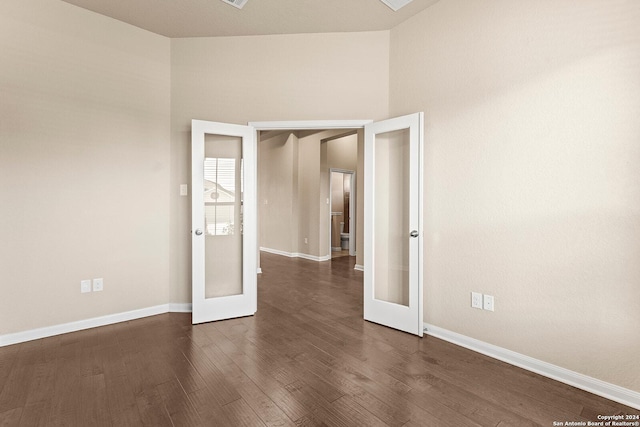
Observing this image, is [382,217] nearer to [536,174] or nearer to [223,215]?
[536,174]

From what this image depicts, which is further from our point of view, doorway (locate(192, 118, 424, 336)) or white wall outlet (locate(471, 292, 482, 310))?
doorway (locate(192, 118, 424, 336))

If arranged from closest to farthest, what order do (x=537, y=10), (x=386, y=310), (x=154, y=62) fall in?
1. (x=537, y=10)
2. (x=386, y=310)
3. (x=154, y=62)

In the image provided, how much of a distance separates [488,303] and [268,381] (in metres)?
1.86

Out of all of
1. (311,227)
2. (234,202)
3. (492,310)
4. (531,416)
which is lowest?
(531,416)

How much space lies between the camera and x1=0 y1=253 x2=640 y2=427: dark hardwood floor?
1.81m

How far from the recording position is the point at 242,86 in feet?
11.9

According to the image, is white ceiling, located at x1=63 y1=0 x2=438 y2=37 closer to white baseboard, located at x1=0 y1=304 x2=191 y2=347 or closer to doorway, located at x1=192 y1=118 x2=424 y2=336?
doorway, located at x1=192 y1=118 x2=424 y2=336

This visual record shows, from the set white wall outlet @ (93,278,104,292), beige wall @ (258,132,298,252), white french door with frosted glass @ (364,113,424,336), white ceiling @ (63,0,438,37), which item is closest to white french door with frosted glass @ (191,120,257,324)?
white wall outlet @ (93,278,104,292)

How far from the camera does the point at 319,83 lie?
3557 millimetres

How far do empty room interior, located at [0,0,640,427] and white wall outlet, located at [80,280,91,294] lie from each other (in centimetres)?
5

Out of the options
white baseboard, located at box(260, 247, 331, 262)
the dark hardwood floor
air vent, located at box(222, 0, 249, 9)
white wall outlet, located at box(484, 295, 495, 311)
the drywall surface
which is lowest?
the dark hardwood floor

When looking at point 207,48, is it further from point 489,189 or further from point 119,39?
point 489,189

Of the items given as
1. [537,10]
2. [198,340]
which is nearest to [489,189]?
[537,10]

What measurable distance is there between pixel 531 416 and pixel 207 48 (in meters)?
4.38
